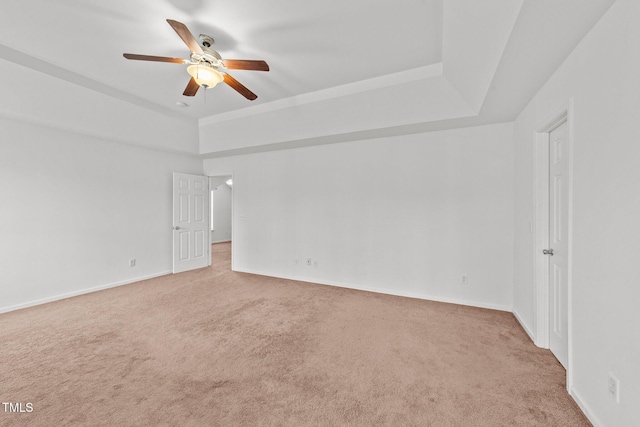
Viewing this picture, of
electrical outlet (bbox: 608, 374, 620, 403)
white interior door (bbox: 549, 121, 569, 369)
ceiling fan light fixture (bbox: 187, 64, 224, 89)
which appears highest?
ceiling fan light fixture (bbox: 187, 64, 224, 89)

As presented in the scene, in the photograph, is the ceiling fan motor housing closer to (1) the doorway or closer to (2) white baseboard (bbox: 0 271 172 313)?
(2) white baseboard (bbox: 0 271 172 313)

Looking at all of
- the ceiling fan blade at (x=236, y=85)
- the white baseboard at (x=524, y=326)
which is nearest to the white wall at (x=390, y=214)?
the white baseboard at (x=524, y=326)

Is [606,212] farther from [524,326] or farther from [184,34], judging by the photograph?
[184,34]

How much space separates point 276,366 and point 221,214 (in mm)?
8336

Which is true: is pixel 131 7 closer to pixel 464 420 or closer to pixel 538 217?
pixel 464 420

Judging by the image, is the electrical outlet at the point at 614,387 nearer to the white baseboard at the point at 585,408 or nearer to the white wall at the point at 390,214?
the white baseboard at the point at 585,408

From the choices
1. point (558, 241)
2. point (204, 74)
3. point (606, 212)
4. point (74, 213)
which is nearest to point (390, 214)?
point (558, 241)

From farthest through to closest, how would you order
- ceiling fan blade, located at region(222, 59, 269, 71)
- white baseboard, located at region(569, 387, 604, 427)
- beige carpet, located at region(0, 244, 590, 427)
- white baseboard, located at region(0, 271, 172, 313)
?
white baseboard, located at region(0, 271, 172, 313), ceiling fan blade, located at region(222, 59, 269, 71), beige carpet, located at region(0, 244, 590, 427), white baseboard, located at region(569, 387, 604, 427)

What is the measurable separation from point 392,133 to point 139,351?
390cm

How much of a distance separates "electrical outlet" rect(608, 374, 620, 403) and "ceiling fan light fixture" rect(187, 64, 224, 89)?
3578 millimetres

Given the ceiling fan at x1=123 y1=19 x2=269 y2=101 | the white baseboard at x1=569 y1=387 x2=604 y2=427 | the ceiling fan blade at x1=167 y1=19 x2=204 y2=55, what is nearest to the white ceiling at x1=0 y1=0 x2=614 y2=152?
the ceiling fan at x1=123 y1=19 x2=269 y2=101

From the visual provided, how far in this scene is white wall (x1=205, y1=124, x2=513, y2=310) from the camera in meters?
3.44

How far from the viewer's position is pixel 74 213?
3.90 metres

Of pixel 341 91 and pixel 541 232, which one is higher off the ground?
pixel 341 91
